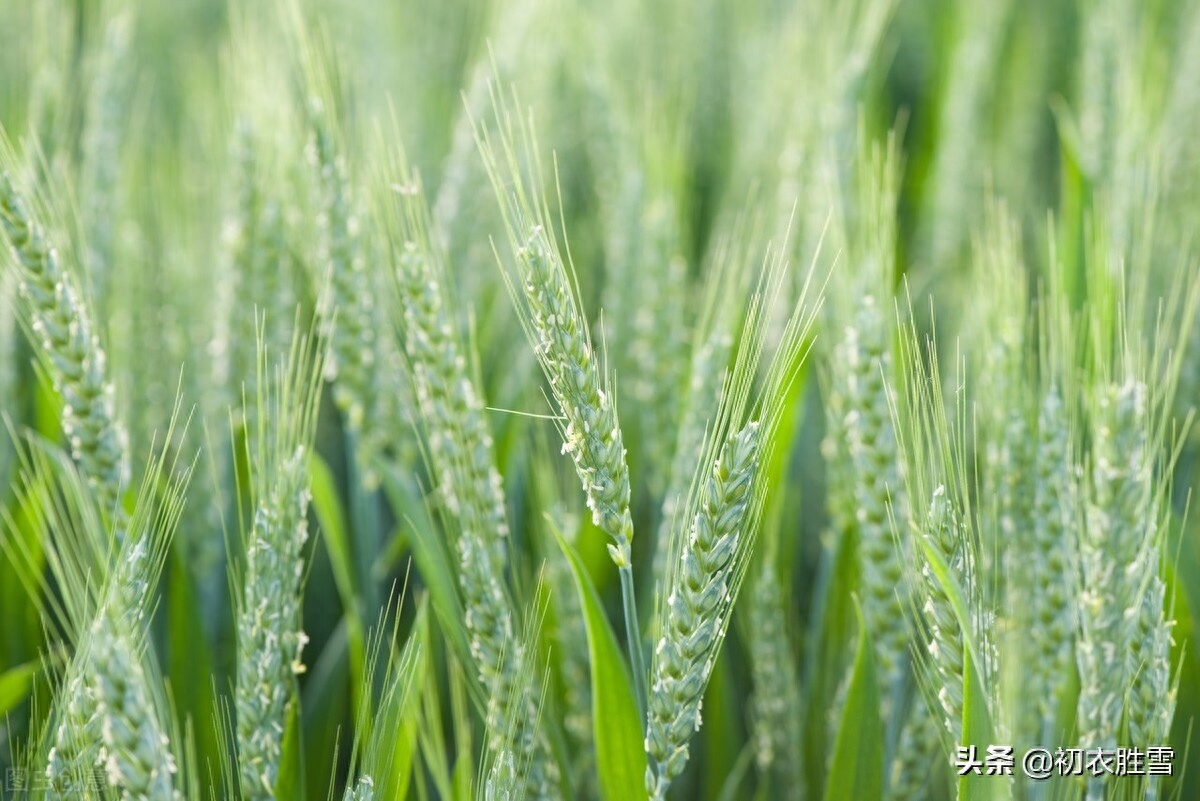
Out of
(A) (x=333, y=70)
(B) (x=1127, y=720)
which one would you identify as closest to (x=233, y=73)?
(A) (x=333, y=70)

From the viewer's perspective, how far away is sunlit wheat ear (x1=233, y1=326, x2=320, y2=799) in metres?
0.72

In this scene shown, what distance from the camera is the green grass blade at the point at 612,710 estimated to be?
758 mm

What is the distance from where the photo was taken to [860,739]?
833 millimetres

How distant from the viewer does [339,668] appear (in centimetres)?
104

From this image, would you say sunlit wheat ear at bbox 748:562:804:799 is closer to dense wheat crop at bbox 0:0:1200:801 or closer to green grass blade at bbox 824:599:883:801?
dense wheat crop at bbox 0:0:1200:801

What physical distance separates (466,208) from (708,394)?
1.73 ft

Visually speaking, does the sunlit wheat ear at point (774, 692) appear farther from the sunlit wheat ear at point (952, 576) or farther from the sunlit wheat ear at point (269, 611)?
the sunlit wheat ear at point (269, 611)

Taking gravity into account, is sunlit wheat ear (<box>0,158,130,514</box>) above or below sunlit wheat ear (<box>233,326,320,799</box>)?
above

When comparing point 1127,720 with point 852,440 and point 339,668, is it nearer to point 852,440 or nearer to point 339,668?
point 852,440

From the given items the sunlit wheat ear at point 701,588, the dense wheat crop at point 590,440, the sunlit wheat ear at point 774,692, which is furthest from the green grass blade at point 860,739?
the sunlit wheat ear at point 701,588

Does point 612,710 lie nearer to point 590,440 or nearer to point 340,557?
point 590,440

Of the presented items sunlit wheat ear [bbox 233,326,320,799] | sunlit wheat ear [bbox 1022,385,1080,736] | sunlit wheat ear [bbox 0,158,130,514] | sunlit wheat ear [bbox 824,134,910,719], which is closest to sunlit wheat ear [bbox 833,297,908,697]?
sunlit wheat ear [bbox 824,134,910,719]

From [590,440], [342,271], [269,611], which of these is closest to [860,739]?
[590,440]

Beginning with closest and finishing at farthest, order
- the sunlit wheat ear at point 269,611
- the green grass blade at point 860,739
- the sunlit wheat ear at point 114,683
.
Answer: the sunlit wheat ear at point 114,683, the sunlit wheat ear at point 269,611, the green grass blade at point 860,739
